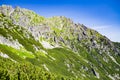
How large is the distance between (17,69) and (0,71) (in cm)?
4420

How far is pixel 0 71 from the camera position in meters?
155

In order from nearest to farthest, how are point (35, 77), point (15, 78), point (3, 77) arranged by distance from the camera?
point (3, 77), point (15, 78), point (35, 77)

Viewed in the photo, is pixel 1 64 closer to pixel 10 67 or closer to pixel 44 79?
pixel 10 67

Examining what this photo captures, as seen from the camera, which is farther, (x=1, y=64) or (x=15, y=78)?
(x=1, y=64)

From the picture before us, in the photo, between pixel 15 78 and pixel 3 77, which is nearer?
pixel 3 77

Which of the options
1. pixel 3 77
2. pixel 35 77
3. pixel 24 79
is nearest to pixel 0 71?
pixel 3 77

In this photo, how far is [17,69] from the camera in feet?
652

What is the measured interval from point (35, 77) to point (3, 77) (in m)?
42.3

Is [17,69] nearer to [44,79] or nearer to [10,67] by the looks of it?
[10,67]

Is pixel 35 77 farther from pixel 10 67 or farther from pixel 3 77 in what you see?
pixel 3 77

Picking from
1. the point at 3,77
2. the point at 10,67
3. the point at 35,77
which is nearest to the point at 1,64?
the point at 10,67

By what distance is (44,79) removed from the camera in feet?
634

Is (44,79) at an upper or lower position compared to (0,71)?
lower

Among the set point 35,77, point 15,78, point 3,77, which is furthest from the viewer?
point 35,77
